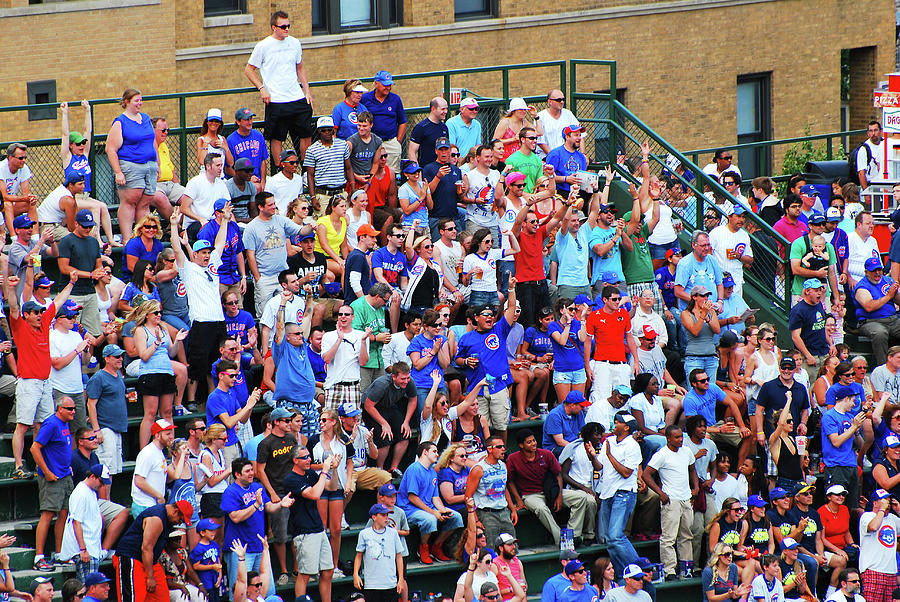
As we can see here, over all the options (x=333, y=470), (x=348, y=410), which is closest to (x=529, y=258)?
(x=348, y=410)

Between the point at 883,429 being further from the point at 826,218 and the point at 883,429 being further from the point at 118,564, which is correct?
the point at 118,564

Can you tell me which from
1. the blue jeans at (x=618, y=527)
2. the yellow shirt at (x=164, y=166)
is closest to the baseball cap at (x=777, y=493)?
the blue jeans at (x=618, y=527)

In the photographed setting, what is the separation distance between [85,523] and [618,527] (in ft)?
20.0

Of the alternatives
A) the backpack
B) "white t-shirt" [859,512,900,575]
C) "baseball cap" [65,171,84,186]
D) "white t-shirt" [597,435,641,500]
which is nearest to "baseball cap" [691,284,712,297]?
"white t-shirt" [597,435,641,500]

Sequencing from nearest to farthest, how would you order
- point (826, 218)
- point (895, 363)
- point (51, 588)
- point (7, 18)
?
point (51, 588) → point (895, 363) → point (826, 218) → point (7, 18)

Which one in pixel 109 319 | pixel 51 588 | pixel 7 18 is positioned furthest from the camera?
pixel 7 18

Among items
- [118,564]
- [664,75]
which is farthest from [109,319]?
[664,75]

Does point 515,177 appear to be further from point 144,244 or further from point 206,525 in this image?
point 206,525

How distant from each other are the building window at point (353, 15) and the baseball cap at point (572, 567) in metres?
12.9

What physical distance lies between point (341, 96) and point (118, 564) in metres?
12.4

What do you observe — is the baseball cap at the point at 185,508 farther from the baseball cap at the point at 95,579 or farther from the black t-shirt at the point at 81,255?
the black t-shirt at the point at 81,255

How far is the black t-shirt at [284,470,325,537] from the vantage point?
16.9 m

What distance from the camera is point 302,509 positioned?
17.0 metres

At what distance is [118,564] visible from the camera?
52.3 ft
